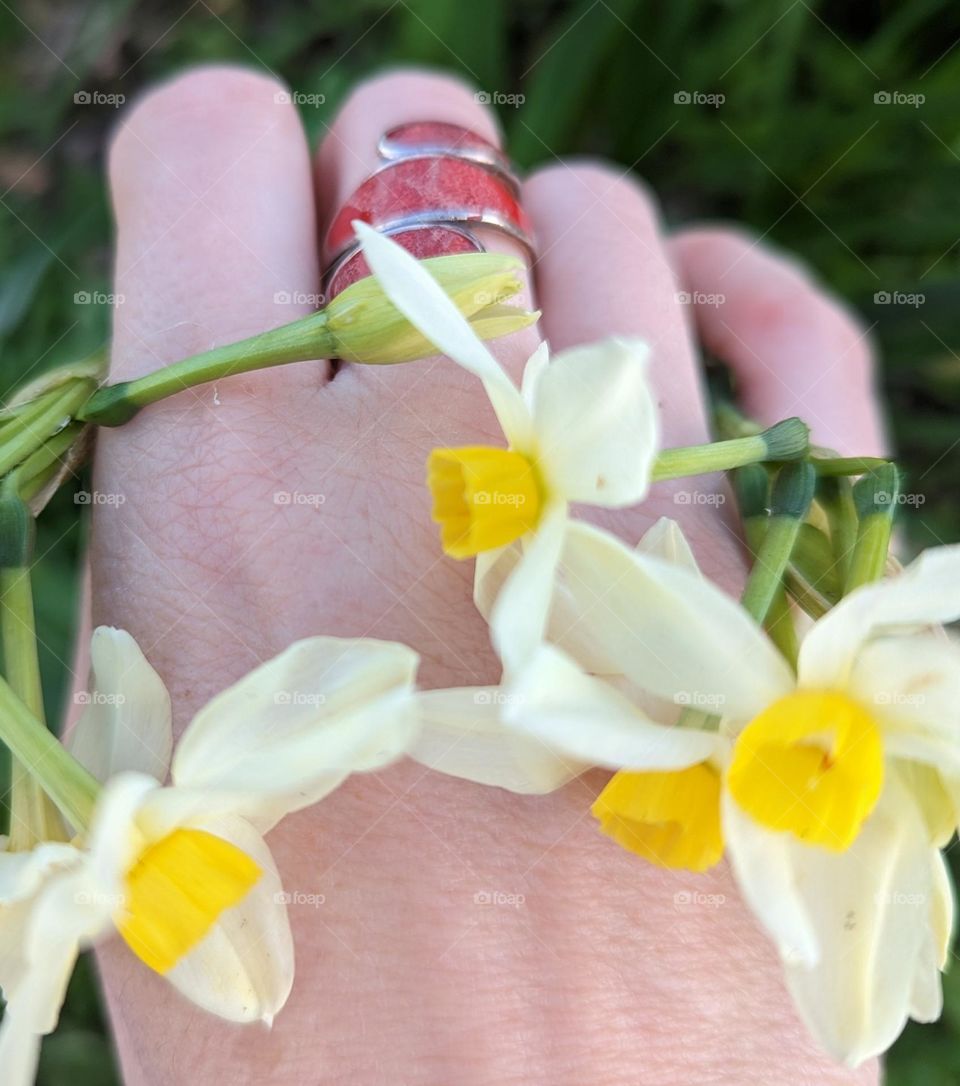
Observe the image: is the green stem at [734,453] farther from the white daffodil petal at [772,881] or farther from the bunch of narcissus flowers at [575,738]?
the white daffodil petal at [772,881]

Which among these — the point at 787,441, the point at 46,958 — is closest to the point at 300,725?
the point at 46,958

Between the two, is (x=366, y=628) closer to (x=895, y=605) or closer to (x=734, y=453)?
(x=734, y=453)

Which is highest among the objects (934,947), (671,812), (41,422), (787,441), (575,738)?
(41,422)

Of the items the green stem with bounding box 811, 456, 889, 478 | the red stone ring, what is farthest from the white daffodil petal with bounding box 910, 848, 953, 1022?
the red stone ring

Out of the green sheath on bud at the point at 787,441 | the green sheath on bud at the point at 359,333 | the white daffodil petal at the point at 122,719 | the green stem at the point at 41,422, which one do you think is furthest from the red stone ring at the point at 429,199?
the white daffodil petal at the point at 122,719

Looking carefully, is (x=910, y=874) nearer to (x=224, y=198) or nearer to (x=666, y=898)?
(x=666, y=898)

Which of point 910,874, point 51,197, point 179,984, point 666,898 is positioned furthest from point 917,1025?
point 51,197
